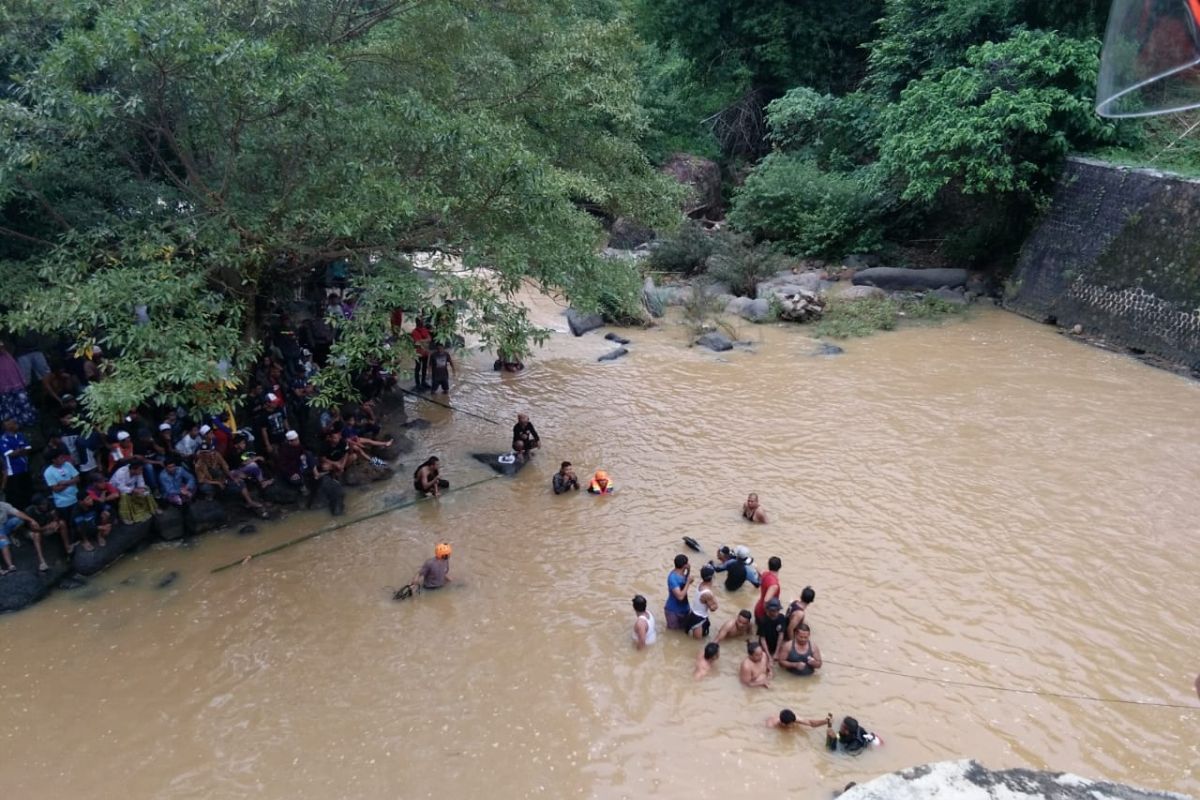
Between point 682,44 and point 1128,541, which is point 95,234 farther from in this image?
point 682,44

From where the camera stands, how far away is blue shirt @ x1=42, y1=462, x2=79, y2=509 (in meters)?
9.02

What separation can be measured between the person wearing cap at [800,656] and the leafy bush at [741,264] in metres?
14.5

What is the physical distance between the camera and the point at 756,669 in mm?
7582

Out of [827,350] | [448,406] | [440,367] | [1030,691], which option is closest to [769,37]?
[827,350]

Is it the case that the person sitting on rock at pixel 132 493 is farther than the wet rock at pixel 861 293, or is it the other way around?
the wet rock at pixel 861 293

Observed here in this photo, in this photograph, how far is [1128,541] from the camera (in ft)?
32.2

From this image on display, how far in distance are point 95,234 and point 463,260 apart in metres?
3.80

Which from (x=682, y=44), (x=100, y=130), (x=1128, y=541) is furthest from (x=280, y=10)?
(x=682, y=44)

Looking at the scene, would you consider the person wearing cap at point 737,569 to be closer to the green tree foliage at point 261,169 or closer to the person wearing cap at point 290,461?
the green tree foliage at point 261,169

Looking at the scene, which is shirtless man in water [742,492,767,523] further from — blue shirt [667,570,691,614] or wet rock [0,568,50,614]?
wet rock [0,568,50,614]

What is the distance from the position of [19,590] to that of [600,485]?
6.72 m

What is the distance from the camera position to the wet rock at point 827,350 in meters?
17.1

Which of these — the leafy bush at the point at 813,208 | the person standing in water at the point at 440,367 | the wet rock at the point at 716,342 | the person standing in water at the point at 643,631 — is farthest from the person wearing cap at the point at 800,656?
the leafy bush at the point at 813,208

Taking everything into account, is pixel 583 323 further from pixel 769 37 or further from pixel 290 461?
pixel 769 37
